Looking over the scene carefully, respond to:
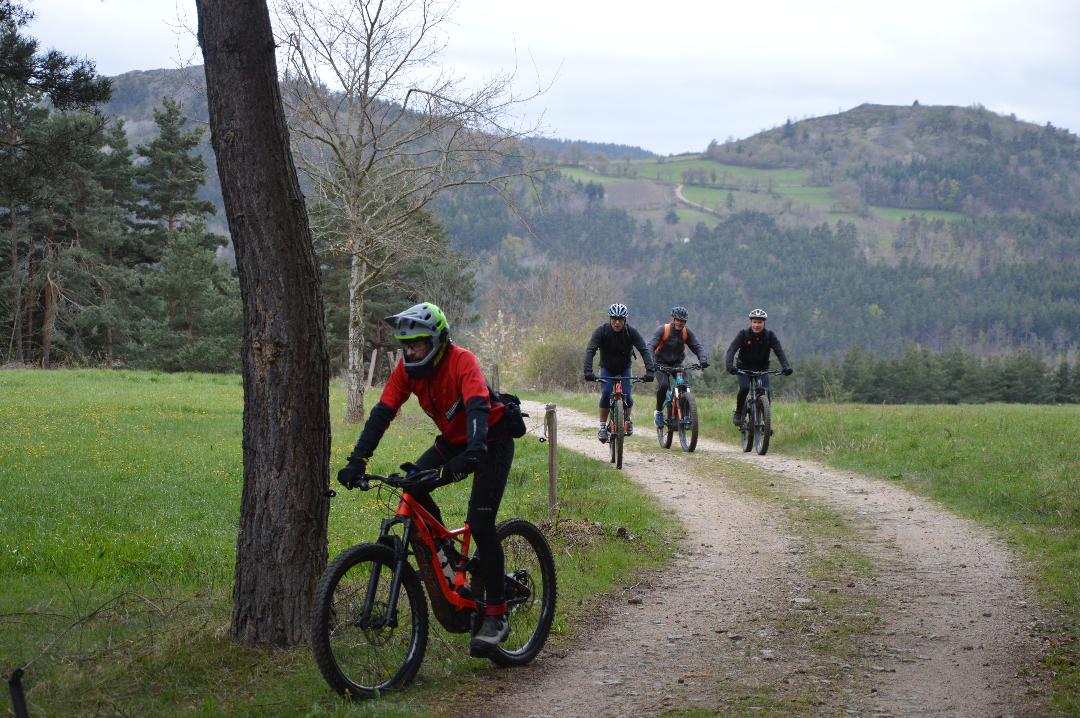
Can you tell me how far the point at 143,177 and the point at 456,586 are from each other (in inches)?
2017

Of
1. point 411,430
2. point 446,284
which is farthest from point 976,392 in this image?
point 411,430

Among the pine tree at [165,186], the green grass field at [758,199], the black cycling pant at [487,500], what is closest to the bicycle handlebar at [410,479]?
the black cycling pant at [487,500]

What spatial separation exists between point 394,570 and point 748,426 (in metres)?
11.6

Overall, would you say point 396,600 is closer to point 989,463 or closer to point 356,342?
point 989,463

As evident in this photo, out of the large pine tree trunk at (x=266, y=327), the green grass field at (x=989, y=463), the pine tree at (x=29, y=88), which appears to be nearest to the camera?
the large pine tree trunk at (x=266, y=327)

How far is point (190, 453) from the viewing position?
16078 millimetres

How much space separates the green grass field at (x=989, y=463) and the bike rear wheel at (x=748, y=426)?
711 millimetres

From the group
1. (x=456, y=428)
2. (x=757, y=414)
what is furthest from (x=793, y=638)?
(x=757, y=414)

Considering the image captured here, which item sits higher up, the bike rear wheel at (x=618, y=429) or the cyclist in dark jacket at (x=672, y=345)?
the cyclist in dark jacket at (x=672, y=345)

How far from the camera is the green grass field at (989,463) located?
7.77m

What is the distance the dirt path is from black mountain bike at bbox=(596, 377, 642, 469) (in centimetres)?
388

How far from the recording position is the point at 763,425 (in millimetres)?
15719

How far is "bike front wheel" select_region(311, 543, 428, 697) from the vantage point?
489cm

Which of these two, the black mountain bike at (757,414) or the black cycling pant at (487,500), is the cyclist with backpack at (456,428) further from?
the black mountain bike at (757,414)
